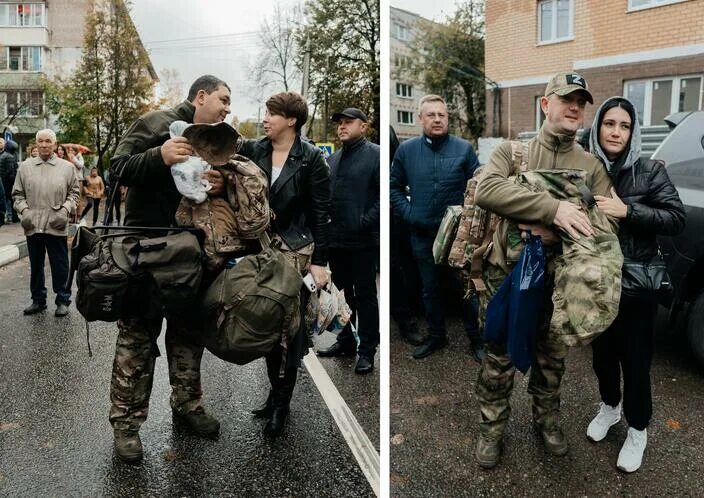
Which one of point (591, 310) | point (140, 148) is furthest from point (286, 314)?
point (591, 310)

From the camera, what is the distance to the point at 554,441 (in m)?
2.22

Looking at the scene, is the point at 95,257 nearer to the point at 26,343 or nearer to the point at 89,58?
the point at 89,58

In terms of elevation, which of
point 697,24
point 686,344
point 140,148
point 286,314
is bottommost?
point 686,344

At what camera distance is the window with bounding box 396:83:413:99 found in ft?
7.34

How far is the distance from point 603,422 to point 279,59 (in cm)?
193

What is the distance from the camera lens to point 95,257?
2033mm

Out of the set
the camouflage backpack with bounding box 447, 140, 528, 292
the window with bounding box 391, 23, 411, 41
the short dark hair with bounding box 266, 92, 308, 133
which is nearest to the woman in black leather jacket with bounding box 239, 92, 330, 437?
the short dark hair with bounding box 266, 92, 308, 133

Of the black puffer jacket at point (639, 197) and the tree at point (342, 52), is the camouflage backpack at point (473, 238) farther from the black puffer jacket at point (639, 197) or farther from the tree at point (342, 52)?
the tree at point (342, 52)

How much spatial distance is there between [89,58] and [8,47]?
1.32ft

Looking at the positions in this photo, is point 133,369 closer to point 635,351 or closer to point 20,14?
point 635,351

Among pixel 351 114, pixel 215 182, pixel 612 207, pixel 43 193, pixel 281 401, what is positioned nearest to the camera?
pixel 612 207

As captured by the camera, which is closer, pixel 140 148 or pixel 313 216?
pixel 140 148

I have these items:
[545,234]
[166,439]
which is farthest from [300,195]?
[166,439]

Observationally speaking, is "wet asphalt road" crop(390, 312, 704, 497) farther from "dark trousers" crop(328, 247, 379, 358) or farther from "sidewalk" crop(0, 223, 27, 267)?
"sidewalk" crop(0, 223, 27, 267)
